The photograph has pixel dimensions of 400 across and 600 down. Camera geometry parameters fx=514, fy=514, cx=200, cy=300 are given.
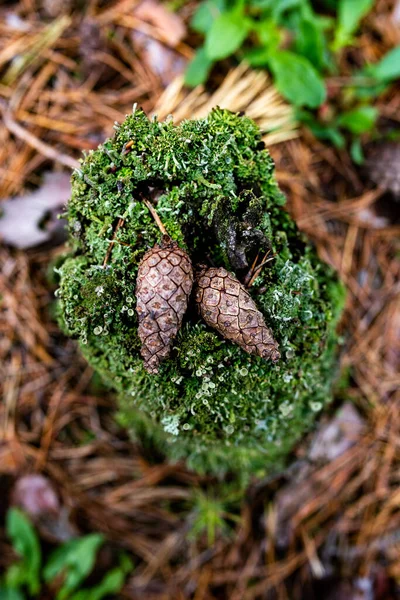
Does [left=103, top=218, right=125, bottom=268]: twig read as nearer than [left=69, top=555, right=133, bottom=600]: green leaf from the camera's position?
Yes

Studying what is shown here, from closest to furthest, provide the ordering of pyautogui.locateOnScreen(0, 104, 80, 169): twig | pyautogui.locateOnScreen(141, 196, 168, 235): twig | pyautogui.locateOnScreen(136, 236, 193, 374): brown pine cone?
pyautogui.locateOnScreen(136, 236, 193, 374): brown pine cone → pyautogui.locateOnScreen(141, 196, 168, 235): twig → pyautogui.locateOnScreen(0, 104, 80, 169): twig

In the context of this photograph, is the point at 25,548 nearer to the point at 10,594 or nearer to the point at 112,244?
the point at 10,594

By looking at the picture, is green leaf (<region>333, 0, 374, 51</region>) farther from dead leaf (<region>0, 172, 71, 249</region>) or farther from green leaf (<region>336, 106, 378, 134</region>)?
dead leaf (<region>0, 172, 71, 249</region>)

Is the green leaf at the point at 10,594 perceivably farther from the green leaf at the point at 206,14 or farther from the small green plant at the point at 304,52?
the green leaf at the point at 206,14

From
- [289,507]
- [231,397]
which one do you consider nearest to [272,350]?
[231,397]

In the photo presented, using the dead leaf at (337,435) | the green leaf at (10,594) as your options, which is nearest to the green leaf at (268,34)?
the dead leaf at (337,435)

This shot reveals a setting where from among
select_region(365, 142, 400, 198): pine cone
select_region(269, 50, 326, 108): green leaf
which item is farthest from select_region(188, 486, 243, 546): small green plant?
select_region(269, 50, 326, 108): green leaf
